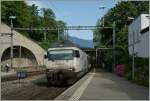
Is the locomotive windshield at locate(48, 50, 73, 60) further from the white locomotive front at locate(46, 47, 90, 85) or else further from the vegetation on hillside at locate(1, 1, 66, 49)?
the vegetation on hillside at locate(1, 1, 66, 49)

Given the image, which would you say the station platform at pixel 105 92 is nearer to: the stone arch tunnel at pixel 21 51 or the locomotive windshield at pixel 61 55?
the locomotive windshield at pixel 61 55

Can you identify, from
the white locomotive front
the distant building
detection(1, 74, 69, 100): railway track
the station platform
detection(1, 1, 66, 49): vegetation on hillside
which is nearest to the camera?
the station platform

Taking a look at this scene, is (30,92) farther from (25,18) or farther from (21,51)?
(25,18)

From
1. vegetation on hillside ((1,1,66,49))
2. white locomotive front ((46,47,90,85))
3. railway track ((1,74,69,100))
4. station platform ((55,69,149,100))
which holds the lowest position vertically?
railway track ((1,74,69,100))

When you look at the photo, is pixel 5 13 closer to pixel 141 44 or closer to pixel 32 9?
pixel 32 9

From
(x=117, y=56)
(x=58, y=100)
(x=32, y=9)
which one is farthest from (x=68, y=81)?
(x=32, y=9)

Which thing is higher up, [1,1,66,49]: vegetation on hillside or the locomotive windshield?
[1,1,66,49]: vegetation on hillside

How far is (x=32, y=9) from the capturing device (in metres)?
137

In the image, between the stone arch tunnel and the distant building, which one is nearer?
the distant building

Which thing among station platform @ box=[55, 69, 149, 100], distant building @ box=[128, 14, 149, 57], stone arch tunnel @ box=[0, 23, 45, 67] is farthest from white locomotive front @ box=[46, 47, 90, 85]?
stone arch tunnel @ box=[0, 23, 45, 67]

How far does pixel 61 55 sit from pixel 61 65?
0.94 meters

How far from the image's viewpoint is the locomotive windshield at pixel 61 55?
3253 cm

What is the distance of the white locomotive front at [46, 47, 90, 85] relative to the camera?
3188 cm

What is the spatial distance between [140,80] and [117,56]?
1250 inches
